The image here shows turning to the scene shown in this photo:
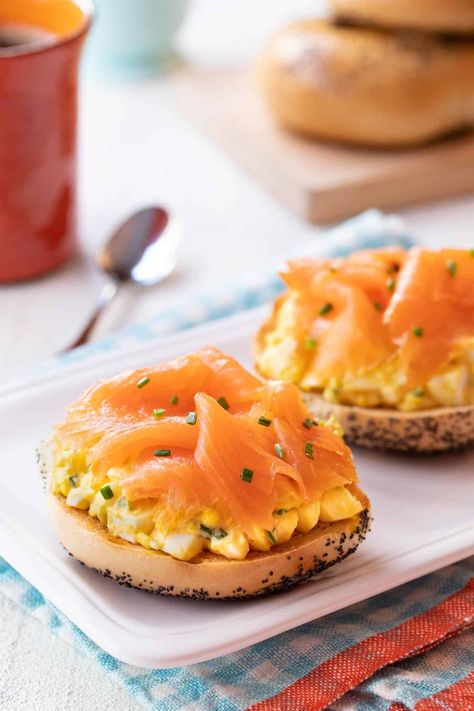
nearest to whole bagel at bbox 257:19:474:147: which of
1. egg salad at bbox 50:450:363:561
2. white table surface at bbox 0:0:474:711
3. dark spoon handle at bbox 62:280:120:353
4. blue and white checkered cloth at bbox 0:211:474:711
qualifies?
white table surface at bbox 0:0:474:711

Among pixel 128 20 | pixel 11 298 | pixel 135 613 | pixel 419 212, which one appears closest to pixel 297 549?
pixel 135 613

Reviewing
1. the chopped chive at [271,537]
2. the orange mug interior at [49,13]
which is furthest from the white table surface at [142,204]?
the orange mug interior at [49,13]

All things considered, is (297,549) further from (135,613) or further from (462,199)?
(462,199)

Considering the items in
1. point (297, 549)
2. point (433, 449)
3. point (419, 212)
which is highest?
point (297, 549)

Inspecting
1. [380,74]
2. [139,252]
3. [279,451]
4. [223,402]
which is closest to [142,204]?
[139,252]

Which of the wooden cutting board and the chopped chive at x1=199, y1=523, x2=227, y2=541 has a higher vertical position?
the chopped chive at x1=199, y1=523, x2=227, y2=541

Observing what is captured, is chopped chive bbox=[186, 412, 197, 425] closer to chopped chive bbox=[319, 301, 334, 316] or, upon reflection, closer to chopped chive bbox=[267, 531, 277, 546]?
chopped chive bbox=[267, 531, 277, 546]
